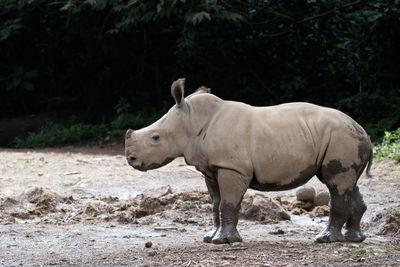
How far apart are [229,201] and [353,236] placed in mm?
1124

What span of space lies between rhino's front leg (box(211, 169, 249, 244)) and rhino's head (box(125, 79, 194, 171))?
1.51 feet

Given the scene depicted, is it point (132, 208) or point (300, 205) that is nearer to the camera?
point (132, 208)

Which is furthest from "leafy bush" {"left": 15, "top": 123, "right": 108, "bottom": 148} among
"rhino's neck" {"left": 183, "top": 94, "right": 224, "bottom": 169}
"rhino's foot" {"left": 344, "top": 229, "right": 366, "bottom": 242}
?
"rhino's foot" {"left": 344, "top": 229, "right": 366, "bottom": 242}

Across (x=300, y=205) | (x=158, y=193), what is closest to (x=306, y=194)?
(x=300, y=205)

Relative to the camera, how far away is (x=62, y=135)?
726 inches

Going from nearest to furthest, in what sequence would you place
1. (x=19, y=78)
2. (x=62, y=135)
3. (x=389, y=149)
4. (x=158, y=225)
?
(x=158, y=225) < (x=389, y=149) < (x=62, y=135) < (x=19, y=78)

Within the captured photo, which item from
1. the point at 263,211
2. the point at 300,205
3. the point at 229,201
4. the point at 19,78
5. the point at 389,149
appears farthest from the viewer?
the point at 19,78

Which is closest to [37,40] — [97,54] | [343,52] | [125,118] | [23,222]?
[97,54]

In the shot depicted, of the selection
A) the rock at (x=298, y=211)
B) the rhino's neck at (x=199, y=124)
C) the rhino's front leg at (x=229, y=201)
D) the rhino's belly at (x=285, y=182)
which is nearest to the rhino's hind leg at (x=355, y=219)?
the rhino's belly at (x=285, y=182)

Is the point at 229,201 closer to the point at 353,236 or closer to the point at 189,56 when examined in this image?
the point at 353,236

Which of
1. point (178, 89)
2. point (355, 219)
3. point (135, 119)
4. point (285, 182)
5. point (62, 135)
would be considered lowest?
point (62, 135)

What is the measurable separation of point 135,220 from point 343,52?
37.0ft

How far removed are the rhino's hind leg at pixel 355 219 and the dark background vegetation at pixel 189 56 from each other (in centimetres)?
843

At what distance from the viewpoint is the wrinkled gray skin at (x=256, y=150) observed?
629 cm
